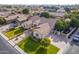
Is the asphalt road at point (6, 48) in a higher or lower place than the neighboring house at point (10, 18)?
lower

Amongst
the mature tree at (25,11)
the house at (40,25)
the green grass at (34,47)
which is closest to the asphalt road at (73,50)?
the green grass at (34,47)

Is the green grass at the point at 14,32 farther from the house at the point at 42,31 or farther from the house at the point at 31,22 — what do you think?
the house at the point at 42,31

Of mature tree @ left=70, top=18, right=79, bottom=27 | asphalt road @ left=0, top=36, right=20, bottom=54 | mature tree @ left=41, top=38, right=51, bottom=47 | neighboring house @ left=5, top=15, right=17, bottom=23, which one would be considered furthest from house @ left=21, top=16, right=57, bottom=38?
asphalt road @ left=0, top=36, right=20, bottom=54

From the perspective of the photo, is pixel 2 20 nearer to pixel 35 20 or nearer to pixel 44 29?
pixel 35 20
